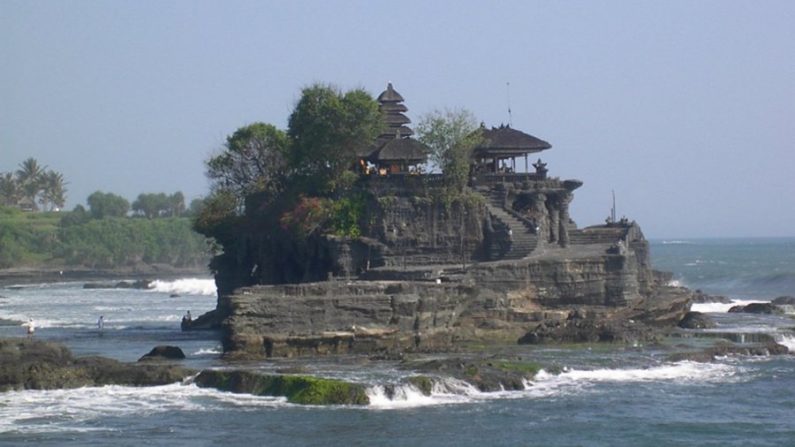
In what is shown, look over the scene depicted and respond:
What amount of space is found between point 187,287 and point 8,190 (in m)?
67.8

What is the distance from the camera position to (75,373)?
35.2m

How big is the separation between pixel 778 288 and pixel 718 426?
62426 mm

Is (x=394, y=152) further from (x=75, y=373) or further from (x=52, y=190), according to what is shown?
(x=52, y=190)

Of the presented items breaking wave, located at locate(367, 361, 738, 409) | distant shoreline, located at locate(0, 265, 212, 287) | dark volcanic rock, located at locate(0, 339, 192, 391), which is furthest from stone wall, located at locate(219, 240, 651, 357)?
distant shoreline, located at locate(0, 265, 212, 287)

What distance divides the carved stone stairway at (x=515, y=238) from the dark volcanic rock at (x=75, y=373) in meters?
16.1

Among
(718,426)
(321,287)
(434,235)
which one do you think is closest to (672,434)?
(718,426)

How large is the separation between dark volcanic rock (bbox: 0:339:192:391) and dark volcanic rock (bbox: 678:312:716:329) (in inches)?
818

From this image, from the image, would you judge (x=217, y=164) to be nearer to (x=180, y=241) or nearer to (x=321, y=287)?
(x=321, y=287)

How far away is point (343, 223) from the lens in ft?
162

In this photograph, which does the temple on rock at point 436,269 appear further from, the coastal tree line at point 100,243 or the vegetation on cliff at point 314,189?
the coastal tree line at point 100,243

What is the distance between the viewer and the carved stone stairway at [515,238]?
159 ft

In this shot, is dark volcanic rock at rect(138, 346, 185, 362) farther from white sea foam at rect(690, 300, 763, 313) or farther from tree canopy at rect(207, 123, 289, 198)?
white sea foam at rect(690, 300, 763, 313)

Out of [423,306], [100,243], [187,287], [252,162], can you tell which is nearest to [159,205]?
[100,243]

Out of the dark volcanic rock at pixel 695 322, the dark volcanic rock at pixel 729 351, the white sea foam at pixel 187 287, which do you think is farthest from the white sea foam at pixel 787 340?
the white sea foam at pixel 187 287
